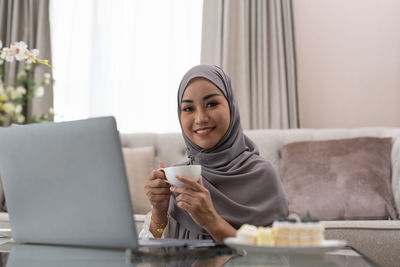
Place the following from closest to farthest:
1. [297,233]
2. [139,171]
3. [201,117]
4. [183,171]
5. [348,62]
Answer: [297,233], [183,171], [201,117], [139,171], [348,62]

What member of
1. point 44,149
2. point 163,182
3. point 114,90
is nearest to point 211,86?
point 163,182

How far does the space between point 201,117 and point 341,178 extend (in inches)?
55.5

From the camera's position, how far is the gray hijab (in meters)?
1.52

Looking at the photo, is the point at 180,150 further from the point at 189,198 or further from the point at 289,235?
the point at 289,235

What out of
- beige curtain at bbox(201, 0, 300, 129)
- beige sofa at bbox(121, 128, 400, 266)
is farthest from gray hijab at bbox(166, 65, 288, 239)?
beige curtain at bbox(201, 0, 300, 129)

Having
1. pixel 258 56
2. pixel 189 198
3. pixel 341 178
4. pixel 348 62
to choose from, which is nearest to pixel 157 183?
pixel 189 198

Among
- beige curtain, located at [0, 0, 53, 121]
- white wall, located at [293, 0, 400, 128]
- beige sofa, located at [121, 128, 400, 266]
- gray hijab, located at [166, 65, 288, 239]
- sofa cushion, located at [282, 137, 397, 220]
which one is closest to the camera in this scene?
gray hijab, located at [166, 65, 288, 239]

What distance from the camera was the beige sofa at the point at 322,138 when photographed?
2236 mm

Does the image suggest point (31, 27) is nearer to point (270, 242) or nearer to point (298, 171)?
point (298, 171)

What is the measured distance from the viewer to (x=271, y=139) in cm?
305

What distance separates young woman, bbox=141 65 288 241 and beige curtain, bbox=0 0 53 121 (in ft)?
8.77

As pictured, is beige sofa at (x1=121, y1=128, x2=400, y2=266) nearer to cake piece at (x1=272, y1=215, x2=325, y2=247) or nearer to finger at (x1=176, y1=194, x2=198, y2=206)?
finger at (x1=176, y1=194, x2=198, y2=206)

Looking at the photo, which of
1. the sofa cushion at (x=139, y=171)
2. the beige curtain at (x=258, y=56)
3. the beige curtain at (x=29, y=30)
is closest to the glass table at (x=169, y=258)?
the sofa cushion at (x=139, y=171)

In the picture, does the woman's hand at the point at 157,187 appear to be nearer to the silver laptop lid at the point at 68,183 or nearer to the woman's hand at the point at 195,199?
the woman's hand at the point at 195,199
